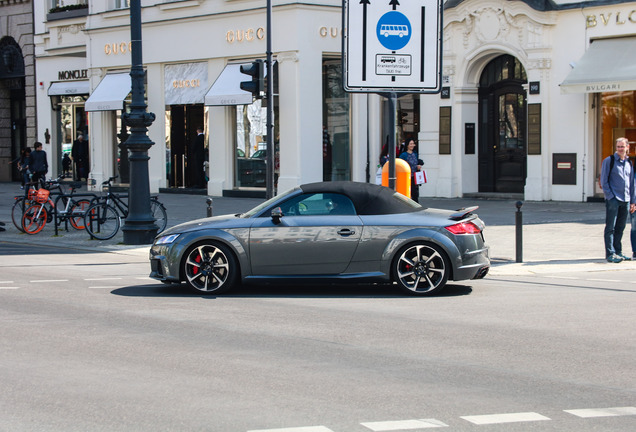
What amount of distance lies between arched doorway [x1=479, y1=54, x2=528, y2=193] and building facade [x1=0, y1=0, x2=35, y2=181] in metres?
18.7

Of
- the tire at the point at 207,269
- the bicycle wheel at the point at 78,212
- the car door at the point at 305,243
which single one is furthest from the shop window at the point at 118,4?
the car door at the point at 305,243

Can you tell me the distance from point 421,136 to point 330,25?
401 cm

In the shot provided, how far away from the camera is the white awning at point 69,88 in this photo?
34.8m

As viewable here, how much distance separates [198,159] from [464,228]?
19639 mm

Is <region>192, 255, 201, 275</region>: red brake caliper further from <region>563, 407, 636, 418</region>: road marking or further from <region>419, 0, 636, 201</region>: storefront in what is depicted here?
<region>419, 0, 636, 201</region>: storefront

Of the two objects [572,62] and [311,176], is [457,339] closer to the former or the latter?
[572,62]

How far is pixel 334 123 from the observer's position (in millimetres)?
27688

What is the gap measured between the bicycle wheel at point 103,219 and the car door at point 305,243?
25.5 feet

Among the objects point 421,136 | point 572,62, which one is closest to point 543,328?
point 572,62

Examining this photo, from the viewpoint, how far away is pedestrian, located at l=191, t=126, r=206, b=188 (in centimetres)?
2975

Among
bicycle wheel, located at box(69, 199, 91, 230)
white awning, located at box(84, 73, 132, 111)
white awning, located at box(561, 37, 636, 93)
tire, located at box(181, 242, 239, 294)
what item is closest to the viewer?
tire, located at box(181, 242, 239, 294)

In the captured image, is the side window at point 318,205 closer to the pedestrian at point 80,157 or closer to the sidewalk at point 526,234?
the sidewalk at point 526,234

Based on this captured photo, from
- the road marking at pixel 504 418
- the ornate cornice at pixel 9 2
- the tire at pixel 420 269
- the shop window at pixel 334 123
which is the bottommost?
the road marking at pixel 504 418

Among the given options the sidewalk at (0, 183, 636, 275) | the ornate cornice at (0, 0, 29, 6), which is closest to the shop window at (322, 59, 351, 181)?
the sidewalk at (0, 183, 636, 275)
